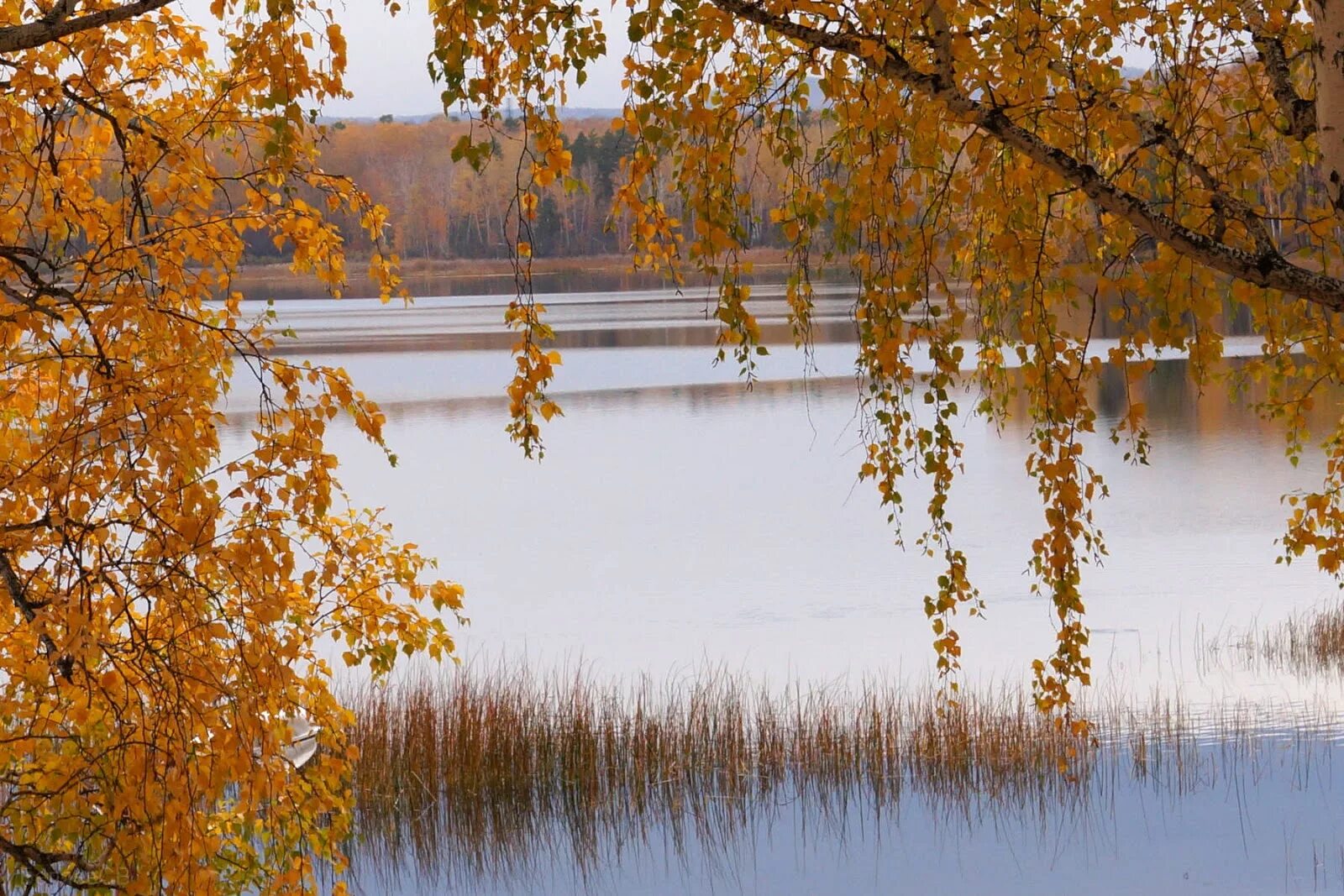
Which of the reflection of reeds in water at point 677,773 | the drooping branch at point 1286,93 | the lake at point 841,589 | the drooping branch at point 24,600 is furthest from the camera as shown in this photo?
the reflection of reeds in water at point 677,773

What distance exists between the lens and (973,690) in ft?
25.5

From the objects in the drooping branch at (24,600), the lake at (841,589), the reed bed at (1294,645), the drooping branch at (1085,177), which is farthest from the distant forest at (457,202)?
the drooping branch at (1085,177)

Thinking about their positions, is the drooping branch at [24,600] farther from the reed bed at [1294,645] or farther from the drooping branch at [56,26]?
the reed bed at [1294,645]

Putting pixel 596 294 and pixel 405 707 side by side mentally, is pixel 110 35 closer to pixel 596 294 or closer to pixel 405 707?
pixel 405 707

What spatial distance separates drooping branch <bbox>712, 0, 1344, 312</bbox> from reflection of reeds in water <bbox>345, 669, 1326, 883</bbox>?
3.81m

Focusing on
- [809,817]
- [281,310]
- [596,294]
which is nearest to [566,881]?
[809,817]

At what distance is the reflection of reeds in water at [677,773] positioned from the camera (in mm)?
6238

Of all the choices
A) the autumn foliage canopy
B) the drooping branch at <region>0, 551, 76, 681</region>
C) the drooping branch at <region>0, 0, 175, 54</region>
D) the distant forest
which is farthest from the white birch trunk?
the distant forest

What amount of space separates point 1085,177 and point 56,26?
1.86 meters

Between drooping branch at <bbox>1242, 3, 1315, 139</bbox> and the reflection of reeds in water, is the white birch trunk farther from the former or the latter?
the reflection of reeds in water

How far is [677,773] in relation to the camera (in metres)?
6.54

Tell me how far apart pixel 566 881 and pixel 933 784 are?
65.0 inches

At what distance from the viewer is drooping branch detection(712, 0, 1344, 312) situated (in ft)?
8.24

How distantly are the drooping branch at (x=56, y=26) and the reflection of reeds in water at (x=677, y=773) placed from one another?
13.7 feet
